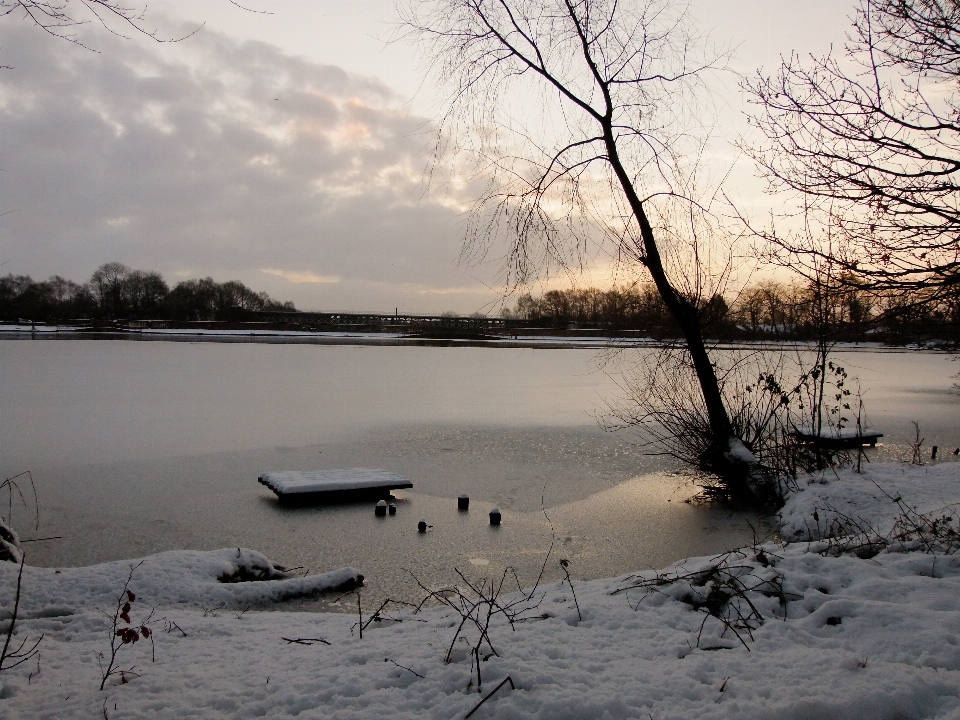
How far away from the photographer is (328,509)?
835 centimetres

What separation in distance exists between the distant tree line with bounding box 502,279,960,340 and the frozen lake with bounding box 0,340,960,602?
7.32 ft

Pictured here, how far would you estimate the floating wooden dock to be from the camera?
331 inches

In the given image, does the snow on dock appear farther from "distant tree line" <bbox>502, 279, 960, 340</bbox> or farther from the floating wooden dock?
the floating wooden dock

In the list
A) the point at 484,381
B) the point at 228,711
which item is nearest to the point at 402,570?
the point at 228,711

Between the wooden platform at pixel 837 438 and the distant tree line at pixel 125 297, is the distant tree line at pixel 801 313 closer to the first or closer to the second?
the wooden platform at pixel 837 438

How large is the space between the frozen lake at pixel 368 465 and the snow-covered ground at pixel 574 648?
1.63 metres

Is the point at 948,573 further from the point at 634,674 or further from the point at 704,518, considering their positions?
the point at 704,518

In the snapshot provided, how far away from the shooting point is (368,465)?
10.6m

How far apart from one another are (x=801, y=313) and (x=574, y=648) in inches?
291

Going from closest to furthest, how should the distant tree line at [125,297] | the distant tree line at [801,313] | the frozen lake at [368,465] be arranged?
the distant tree line at [801,313], the frozen lake at [368,465], the distant tree line at [125,297]

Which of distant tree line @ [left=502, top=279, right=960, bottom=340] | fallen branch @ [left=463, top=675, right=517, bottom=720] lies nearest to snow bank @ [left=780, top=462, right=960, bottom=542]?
distant tree line @ [left=502, top=279, right=960, bottom=340]

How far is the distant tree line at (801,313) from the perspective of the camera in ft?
19.1

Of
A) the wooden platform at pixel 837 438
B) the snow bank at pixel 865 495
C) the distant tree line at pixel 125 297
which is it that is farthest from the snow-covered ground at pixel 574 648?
the distant tree line at pixel 125 297

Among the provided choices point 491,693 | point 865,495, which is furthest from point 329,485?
point 491,693
